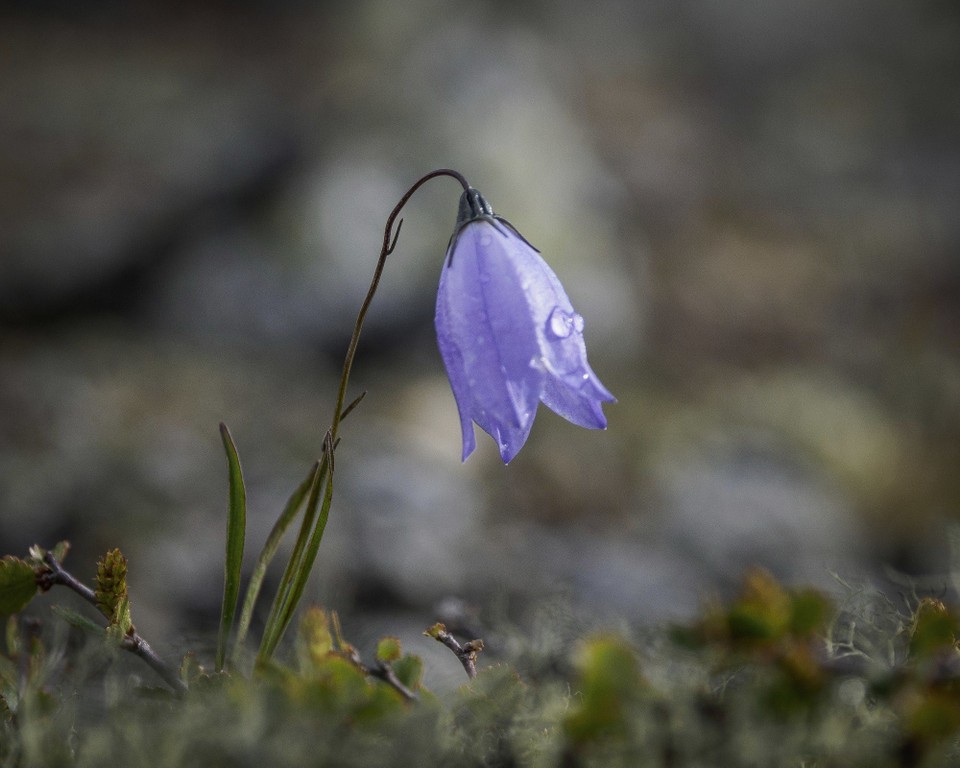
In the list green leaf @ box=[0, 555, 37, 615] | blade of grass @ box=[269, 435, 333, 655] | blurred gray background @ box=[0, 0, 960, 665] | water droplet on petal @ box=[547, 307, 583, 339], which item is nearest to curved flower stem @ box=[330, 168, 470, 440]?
blade of grass @ box=[269, 435, 333, 655]

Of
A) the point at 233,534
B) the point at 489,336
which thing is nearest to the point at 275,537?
the point at 233,534

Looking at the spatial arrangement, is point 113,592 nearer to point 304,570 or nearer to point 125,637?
point 125,637

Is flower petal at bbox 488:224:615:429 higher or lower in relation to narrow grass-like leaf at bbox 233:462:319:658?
higher

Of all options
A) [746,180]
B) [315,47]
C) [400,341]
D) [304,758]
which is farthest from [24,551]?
[746,180]

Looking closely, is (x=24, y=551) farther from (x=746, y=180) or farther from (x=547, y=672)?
(x=746, y=180)

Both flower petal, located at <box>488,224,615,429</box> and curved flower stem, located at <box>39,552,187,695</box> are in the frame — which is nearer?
curved flower stem, located at <box>39,552,187,695</box>

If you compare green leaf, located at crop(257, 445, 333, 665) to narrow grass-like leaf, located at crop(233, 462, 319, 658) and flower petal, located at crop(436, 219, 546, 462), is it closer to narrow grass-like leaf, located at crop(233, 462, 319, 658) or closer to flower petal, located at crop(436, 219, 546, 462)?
narrow grass-like leaf, located at crop(233, 462, 319, 658)
